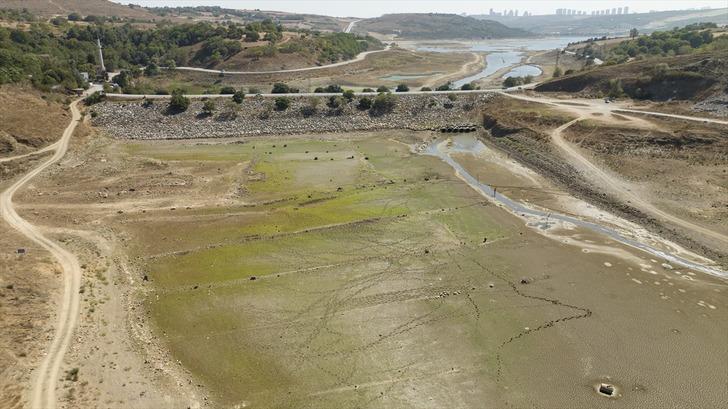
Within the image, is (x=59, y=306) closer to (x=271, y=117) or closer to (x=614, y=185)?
(x=614, y=185)

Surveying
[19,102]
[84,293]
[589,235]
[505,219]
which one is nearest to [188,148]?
[19,102]

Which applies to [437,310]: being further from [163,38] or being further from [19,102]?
[163,38]

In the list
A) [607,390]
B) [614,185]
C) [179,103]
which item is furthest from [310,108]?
[607,390]

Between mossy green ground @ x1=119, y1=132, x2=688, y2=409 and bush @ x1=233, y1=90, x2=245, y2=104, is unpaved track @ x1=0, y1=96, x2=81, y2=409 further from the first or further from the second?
bush @ x1=233, y1=90, x2=245, y2=104

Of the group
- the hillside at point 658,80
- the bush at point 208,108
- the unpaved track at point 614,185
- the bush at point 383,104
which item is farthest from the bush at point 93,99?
the hillside at point 658,80

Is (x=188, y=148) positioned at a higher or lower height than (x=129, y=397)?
higher

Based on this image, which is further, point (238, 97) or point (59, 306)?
point (238, 97)
